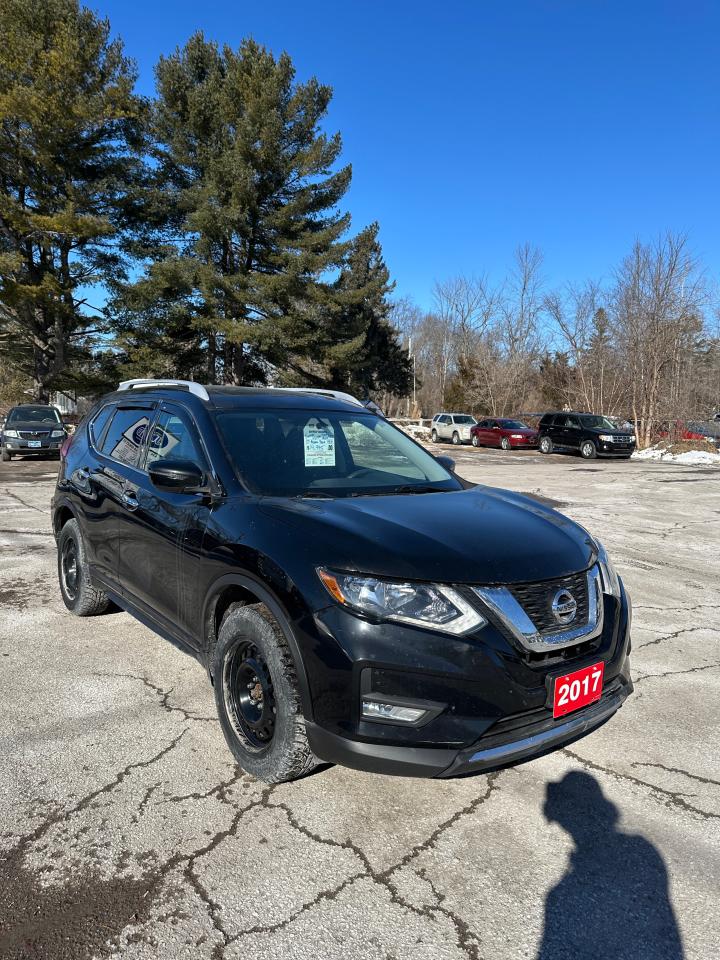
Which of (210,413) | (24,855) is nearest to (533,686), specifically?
(24,855)

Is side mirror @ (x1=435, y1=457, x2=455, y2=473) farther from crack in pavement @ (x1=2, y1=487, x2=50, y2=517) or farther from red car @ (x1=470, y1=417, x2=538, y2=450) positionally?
red car @ (x1=470, y1=417, x2=538, y2=450)

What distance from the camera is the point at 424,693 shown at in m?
2.28

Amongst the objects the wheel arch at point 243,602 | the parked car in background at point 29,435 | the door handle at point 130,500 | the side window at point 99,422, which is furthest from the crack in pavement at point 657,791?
the parked car in background at point 29,435

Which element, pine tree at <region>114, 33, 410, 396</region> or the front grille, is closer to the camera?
the front grille

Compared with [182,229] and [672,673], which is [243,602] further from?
[182,229]

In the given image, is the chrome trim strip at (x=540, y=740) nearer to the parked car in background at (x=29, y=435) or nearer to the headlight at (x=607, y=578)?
the headlight at (x=607, y=578)

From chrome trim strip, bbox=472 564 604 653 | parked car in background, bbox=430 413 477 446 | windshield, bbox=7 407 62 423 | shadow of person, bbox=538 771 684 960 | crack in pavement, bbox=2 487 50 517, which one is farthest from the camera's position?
parked car in background, bbox=430 413 477 446

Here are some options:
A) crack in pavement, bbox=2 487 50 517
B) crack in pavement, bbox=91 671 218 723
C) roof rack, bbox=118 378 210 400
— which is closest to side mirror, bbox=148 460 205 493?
roof rack, bbox=118 378 210 400

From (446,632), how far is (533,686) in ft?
1.35

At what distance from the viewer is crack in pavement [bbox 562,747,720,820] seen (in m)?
2.69

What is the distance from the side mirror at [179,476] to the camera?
312 cm

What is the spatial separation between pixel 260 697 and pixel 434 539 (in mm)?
1059

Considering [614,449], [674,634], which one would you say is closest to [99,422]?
[674,634]

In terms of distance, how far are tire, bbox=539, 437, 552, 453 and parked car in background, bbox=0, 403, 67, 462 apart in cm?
2178
